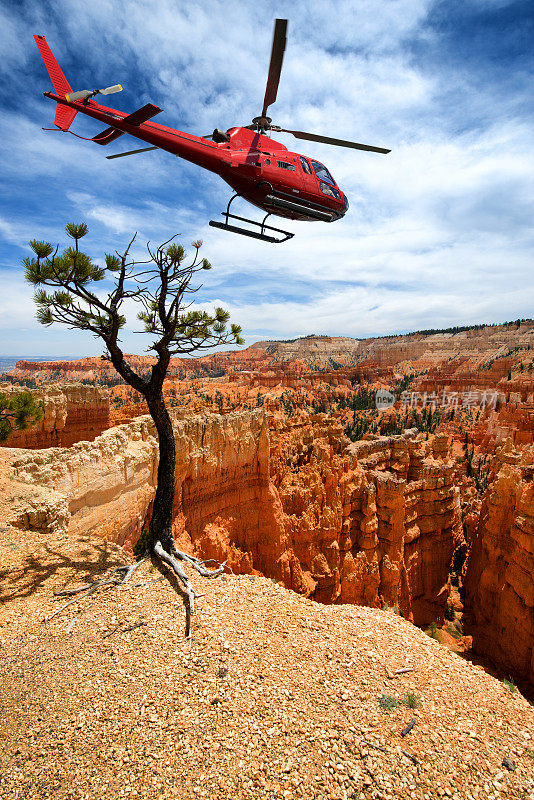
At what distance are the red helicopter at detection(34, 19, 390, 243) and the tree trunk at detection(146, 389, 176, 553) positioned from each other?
3784 millimetres

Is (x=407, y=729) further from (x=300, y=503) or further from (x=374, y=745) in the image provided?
(x=300, y=503)

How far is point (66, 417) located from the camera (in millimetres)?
18219

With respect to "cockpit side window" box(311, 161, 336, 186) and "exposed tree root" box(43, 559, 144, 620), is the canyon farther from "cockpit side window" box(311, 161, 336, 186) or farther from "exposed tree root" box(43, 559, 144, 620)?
"cockpit side window" box(311, 161, 336, 186)

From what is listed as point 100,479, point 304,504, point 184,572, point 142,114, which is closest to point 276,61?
point 142,114

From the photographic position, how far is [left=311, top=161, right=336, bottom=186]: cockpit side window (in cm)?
815

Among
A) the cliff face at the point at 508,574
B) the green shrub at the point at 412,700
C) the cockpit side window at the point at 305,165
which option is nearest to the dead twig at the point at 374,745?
the green shrub at the point at 412,700

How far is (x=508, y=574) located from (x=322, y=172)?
1597cm

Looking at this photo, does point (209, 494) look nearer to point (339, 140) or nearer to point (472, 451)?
point (339, 140)

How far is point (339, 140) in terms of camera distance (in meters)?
7.13

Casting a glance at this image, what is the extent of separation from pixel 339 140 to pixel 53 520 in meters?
9.58

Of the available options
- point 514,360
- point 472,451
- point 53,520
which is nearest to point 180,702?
point 53,520

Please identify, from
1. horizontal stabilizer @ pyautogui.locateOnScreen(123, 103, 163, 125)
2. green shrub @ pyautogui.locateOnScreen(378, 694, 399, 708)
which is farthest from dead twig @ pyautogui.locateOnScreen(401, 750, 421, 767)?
horizontal stabilizer @ pyautogui.locateOnScreen(123, 103, 163, 125)

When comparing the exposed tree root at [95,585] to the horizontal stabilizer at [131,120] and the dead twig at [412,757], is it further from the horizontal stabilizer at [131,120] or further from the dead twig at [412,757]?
the horizontal stabilizer at [131,120]

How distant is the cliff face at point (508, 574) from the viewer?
1341 centimetres
